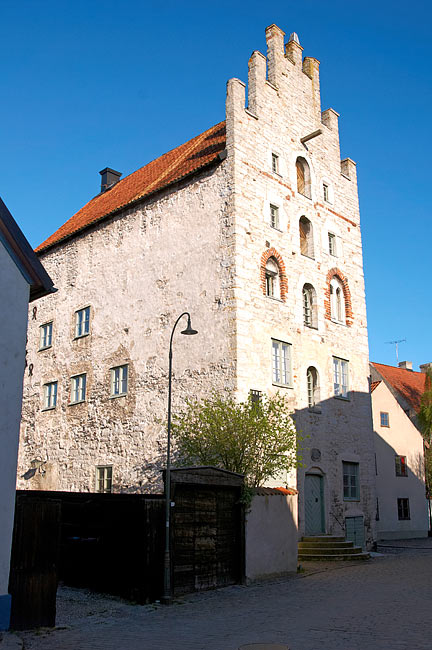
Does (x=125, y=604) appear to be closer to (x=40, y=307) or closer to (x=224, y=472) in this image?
(x=224, y=472)

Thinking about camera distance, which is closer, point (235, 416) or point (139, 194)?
point (235, 416)

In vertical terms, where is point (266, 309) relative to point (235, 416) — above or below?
above

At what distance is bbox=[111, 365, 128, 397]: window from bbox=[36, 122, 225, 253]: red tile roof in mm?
6711

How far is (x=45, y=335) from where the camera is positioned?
28.4 meters

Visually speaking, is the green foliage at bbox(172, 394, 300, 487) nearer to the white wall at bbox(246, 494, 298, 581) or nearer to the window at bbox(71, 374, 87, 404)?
the white wall at bbox(246, 494, 298, 581)

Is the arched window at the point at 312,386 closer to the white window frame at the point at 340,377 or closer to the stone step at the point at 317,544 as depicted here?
the white window frame at the point at 340,377

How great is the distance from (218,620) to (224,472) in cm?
469

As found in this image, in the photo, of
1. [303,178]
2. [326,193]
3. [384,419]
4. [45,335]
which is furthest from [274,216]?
[384,419]

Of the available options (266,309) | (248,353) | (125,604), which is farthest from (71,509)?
(266,309)

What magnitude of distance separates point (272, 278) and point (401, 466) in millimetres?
17397

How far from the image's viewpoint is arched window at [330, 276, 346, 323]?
25031 millimetres

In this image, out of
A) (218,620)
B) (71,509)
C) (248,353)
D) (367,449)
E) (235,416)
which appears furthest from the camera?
(367,449)

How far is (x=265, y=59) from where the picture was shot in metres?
24.2

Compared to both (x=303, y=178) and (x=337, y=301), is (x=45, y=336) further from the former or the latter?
(x=303, y=178)
